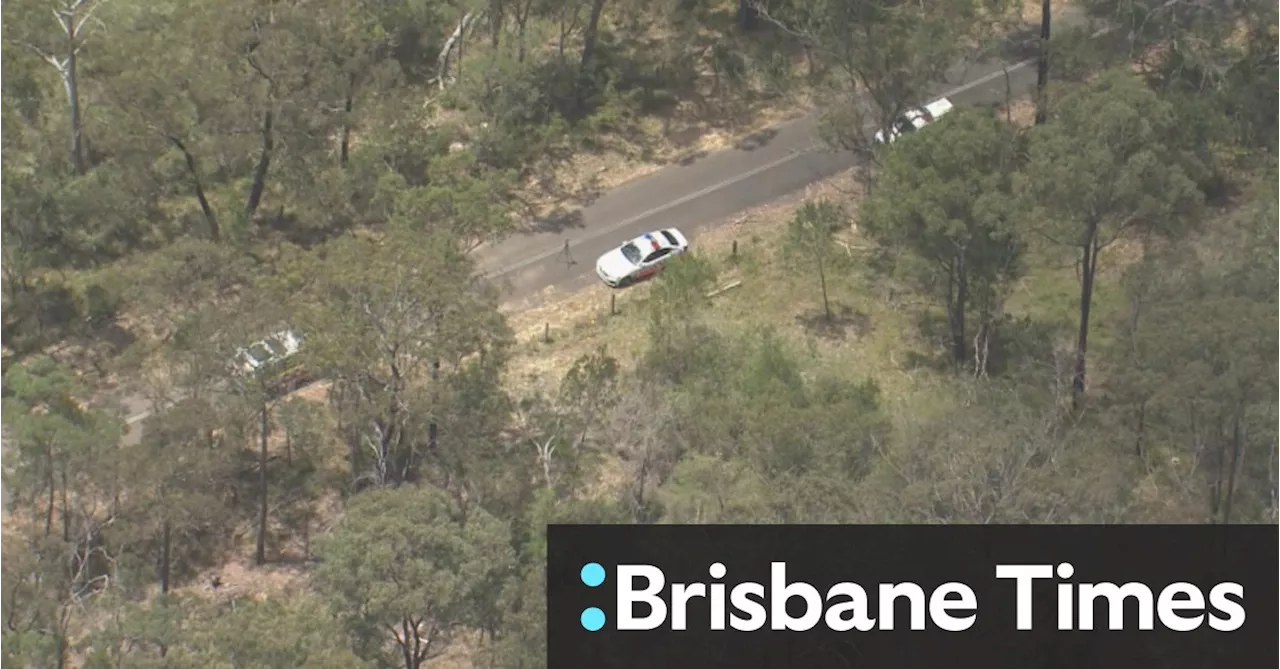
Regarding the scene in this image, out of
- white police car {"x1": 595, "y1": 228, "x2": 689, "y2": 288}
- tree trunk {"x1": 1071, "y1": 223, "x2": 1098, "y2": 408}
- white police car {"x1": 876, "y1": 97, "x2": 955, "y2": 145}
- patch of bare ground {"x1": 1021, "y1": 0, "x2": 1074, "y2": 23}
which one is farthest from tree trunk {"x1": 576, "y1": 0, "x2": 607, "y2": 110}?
tree trunk {"x1": 1071, "y1": 223, "x2": 1098, "y2": 408}

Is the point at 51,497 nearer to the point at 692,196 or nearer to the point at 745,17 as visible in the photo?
the point at 692,196

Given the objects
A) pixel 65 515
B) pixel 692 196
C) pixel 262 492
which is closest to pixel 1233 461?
pixel 692 196

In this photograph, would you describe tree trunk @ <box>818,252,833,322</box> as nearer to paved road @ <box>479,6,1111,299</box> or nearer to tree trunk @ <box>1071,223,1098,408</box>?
paved road @ <box>479,6,1111,299</box>

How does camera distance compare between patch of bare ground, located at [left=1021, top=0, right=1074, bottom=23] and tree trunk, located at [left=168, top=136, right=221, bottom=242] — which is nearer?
tree trunk, located at [left=168, top=136, right=221, bottom=242]

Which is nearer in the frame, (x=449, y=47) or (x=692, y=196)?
(x=692, y=196)

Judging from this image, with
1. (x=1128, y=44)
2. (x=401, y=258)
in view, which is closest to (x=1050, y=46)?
(x=1128, y=44)

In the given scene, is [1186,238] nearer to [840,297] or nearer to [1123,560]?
[840,297]
